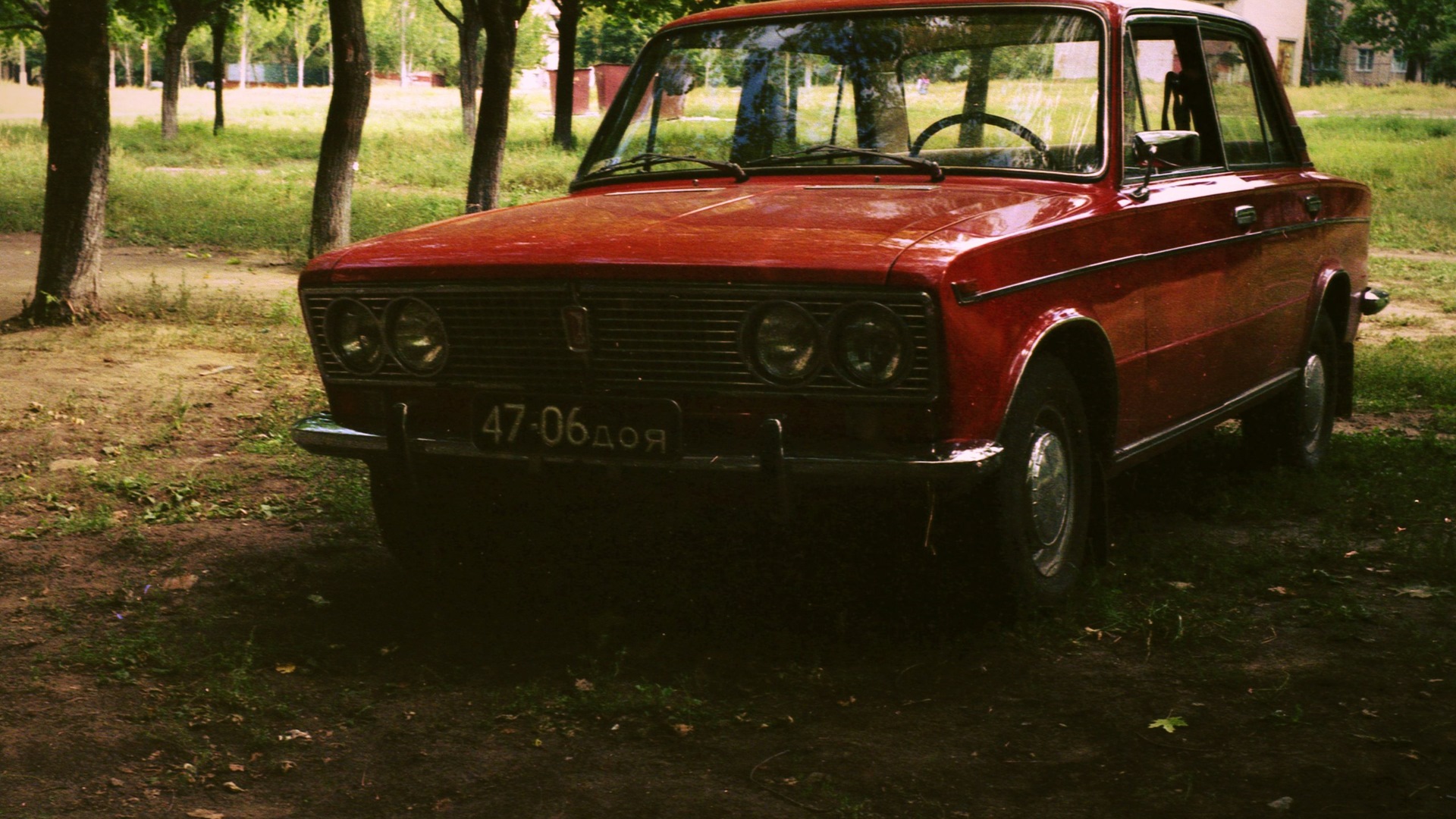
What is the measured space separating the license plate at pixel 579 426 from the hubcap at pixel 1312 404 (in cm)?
342

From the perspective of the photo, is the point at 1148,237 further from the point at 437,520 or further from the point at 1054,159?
the point at 437,520

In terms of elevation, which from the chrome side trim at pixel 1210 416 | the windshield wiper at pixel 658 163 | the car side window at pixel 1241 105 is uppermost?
the car side window at pixel 1241 105

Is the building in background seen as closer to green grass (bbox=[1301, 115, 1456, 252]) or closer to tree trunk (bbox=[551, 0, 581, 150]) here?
green grass (bbox=[1301, 115, 1456, 252])

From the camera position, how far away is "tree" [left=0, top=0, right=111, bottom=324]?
948cm

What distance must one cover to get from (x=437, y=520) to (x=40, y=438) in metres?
3.06

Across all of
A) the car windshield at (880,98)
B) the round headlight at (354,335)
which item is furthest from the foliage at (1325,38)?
the round headlight at (354,335)

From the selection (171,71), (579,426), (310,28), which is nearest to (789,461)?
(579,426)

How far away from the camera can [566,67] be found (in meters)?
28.0

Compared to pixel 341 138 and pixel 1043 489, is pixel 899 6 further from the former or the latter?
pixel 341 138

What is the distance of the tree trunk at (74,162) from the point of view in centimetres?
948

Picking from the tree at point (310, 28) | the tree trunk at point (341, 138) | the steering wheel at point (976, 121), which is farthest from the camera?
the tree at point (310, 28)

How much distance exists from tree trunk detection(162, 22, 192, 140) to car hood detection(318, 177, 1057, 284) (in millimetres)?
28967

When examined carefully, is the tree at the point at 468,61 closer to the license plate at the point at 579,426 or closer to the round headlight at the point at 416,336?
the round headlight at the point at 416,336

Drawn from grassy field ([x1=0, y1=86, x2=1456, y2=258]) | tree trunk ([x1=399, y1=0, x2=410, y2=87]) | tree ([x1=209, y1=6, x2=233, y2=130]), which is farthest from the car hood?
tree trunk ([x1=399, y1=0, x2=410, y2=87])
